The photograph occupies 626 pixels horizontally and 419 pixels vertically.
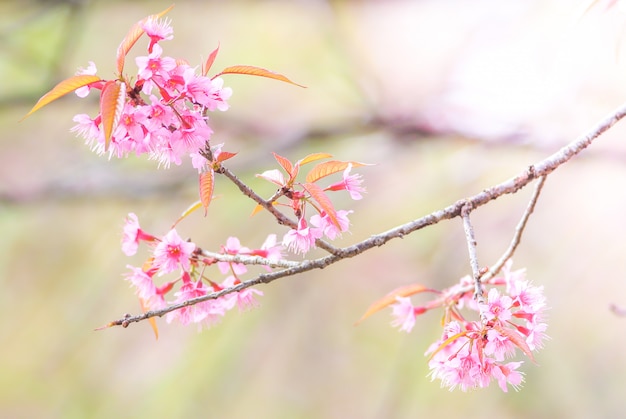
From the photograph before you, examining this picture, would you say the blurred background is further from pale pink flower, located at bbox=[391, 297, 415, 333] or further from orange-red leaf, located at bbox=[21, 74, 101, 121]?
orange-red leaf, located at bbox=[21, 74, 101, 121]

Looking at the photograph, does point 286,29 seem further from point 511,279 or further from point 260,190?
point 511,279

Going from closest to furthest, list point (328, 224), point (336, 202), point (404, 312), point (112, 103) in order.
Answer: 1. point (112, 103)
2. point (328, 224)
3. point (404, 312)
4. point (336, 202)

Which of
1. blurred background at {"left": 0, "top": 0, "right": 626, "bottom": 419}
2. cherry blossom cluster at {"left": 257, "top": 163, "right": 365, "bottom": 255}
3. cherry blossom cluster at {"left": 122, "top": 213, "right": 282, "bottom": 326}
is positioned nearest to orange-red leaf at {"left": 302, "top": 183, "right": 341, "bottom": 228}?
cherry blossom cluster at {"left": 257, "top": 163, "right": 365, "bottom": 255}

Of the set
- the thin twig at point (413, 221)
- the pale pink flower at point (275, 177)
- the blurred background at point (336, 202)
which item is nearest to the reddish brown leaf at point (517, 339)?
the thin twig at point (413, 221)

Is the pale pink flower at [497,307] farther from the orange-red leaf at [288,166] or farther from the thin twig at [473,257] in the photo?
the orange-red leaf at [288,166]

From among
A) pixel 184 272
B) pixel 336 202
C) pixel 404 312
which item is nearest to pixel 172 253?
pixel 184 272

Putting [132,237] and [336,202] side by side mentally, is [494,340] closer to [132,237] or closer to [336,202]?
[132,237]

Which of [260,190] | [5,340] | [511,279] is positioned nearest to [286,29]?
[260,190]
